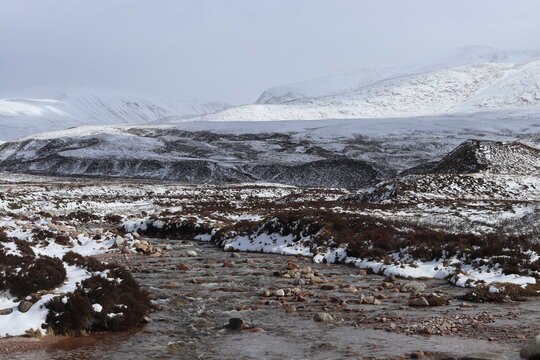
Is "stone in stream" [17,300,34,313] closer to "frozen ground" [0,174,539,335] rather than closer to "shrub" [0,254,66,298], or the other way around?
"frozen ground" [0,174,539,335]

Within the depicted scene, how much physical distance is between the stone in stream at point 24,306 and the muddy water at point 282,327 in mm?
1867

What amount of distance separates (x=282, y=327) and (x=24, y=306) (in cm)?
661

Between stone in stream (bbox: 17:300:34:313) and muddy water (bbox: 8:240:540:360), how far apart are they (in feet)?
6.13

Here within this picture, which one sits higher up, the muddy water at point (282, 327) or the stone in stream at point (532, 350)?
the stone in stream at point (532, 350)

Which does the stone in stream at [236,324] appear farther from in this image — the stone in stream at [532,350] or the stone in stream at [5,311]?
the stone in stream at [532,350]

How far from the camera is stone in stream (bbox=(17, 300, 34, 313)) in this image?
12.6 m

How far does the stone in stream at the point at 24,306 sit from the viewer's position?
12562 millimetres

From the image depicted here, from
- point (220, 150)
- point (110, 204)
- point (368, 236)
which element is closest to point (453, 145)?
point (220, 150)

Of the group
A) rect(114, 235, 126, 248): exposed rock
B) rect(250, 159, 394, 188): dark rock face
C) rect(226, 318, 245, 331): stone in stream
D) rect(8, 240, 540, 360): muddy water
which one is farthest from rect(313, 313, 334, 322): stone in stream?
rect(250, 159, 394, 188): dark rock face

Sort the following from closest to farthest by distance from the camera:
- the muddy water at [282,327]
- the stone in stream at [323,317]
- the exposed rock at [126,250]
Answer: the muddy water at [282,327] < the stone in stream at [323,317] < the exposed rock at [126,250]

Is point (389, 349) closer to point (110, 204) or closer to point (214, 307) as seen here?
point (214, 307)

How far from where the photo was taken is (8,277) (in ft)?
45.9

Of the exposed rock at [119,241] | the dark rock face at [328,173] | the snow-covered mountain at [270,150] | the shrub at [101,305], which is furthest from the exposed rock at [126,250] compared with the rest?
the dark rock face at [328,173]

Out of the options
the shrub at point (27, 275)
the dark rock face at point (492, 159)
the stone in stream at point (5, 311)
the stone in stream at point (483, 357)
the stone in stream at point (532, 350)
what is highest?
the shrub at point (27, 275)
